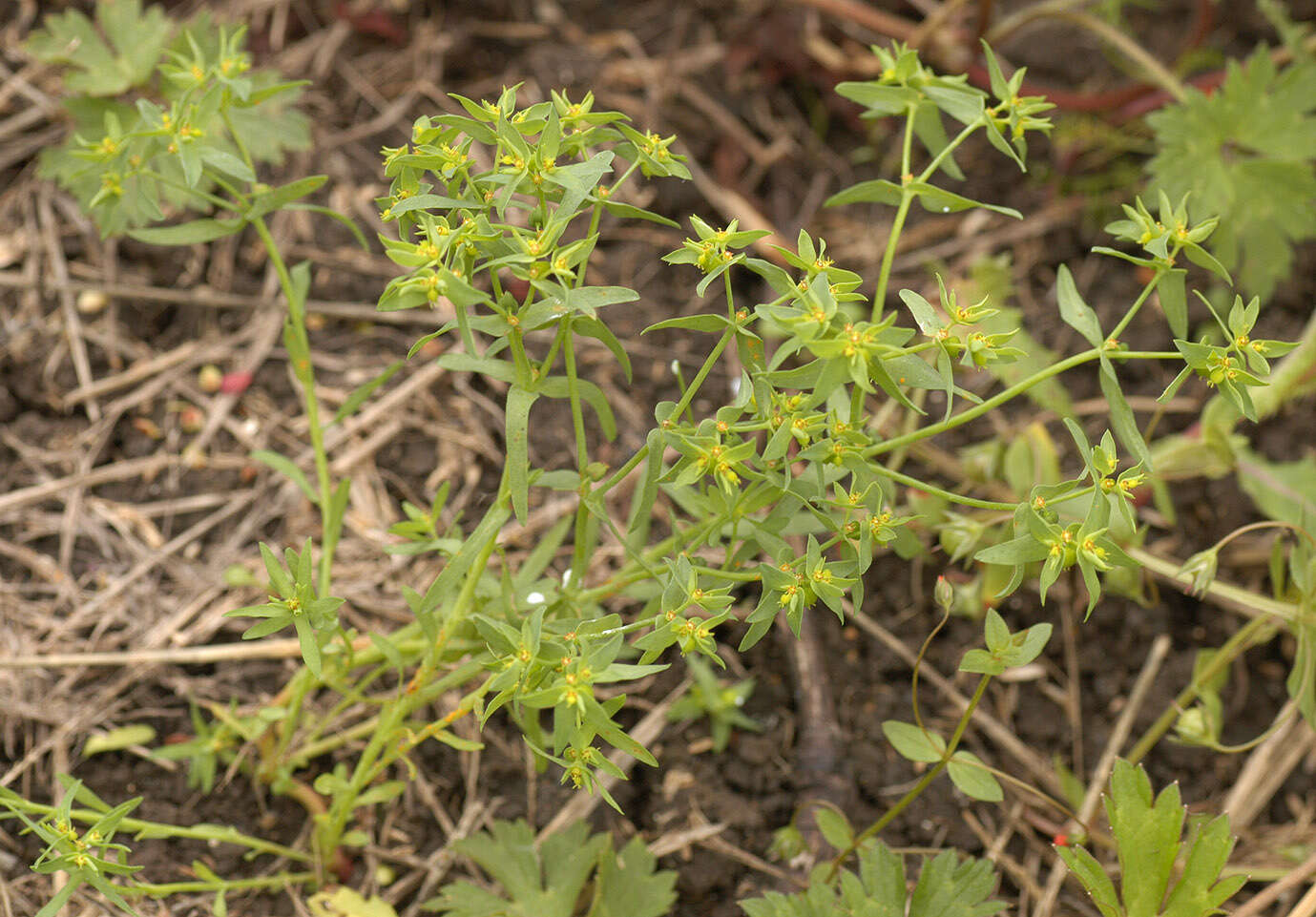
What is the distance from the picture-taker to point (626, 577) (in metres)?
2.03

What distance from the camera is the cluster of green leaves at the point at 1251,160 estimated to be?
2.98 m

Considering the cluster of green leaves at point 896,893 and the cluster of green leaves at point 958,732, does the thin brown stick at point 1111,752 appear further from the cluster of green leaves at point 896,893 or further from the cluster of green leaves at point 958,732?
the cluster of green leaves at point 958,732

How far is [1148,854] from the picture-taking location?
6.96 ft

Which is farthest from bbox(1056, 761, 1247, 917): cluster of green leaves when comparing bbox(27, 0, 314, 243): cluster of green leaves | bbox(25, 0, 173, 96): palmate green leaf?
bbox(25, 0, 173, 96): palmate green leaf

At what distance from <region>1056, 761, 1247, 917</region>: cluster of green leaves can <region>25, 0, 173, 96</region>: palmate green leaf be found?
297 centimetres

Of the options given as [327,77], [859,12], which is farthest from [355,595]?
[859,12]

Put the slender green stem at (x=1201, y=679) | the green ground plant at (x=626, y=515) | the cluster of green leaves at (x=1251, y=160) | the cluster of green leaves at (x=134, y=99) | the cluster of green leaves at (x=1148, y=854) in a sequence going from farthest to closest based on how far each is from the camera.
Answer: the cluster of green leaves at (x=1251, y=160) → the cluster of green leaves at (x=134, y=99) → the slender green stem at (x=1201, y=679) → the cluster of green leaves at (x=1148, y=854) → the green ground plant at (x=626, y=515)

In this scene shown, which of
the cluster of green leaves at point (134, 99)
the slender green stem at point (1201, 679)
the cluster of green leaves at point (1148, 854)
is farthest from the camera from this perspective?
the cluster of green leaves at point (134, 99)

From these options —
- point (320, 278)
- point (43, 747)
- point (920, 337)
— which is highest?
point (320, 278)

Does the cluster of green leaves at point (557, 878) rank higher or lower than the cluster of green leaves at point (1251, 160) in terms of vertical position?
lower

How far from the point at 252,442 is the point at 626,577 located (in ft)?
4.39

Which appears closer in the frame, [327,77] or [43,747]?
[43,747]

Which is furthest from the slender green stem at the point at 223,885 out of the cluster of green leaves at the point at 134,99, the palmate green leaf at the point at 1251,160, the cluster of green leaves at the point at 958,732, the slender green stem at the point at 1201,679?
the palmate green leaf at the point at 1251,160

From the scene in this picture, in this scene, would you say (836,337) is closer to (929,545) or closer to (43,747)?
(929,545)
